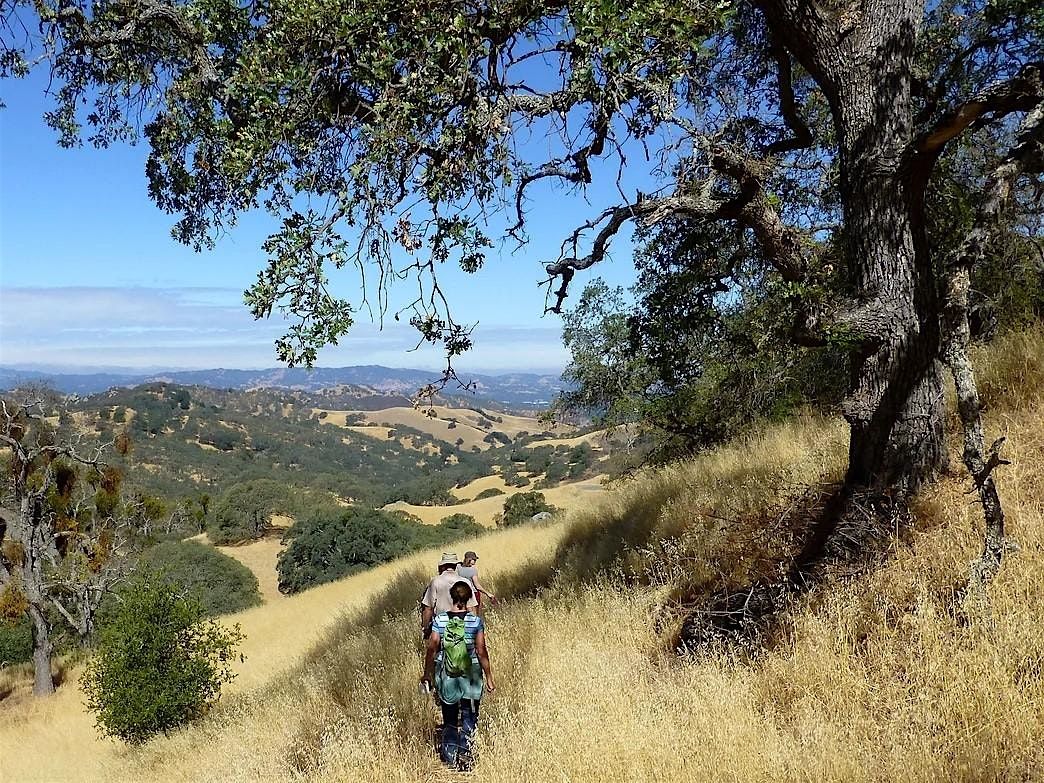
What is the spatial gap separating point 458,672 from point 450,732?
47 cm

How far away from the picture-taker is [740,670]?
13.7 feet

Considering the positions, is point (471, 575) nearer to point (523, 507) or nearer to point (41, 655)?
point (41, 655)

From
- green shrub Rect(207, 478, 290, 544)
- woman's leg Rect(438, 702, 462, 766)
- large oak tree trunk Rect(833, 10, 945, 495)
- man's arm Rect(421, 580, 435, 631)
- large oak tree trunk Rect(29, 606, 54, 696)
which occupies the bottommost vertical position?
green shrub Rect(207, 478, 290, 544)

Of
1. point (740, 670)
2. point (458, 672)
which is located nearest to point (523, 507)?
point (458, 672)

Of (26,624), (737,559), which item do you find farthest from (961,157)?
(26,624)

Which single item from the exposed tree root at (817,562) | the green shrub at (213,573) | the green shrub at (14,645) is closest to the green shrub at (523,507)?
the green shrub at (213,573)

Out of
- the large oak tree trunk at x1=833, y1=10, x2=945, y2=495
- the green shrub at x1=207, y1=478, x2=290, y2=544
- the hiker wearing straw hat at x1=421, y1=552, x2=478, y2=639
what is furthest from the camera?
the green shrub at x1=207, y1=478, x2=290, y2=544

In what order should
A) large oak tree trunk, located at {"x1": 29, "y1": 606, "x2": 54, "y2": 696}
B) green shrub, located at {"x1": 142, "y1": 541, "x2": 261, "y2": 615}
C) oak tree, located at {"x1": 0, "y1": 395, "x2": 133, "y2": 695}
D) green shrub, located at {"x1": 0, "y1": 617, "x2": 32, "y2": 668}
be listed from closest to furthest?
large oak tree trunk, located at {"x1": 29, "y1": 606, "x2": 54, "y2": 696}, oak tree, located at {"x1": 0, "y1": 395, "x2": 133, "y2": 695}, green shrub, located at {"x1": 0, "y1": 617, "x2": 32, "y2": 668}, green shrub, located at {"x1": 142, "y1": 541, "x2": 261, "y2": 615}

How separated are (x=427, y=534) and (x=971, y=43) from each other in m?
43.4

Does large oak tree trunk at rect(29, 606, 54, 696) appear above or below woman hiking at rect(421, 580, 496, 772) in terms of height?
below

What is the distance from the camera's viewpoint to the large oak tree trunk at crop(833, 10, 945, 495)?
4.40 m

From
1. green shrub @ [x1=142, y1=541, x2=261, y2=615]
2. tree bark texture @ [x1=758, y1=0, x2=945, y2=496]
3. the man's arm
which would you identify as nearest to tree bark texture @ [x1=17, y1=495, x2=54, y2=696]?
the man's arm

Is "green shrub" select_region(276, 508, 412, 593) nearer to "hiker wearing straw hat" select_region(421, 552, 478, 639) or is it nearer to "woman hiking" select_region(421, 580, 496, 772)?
"hiker wearing straw hat" select_region(421, 552, 478, 639)

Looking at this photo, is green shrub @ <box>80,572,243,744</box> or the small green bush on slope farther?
the small green bush on slope
